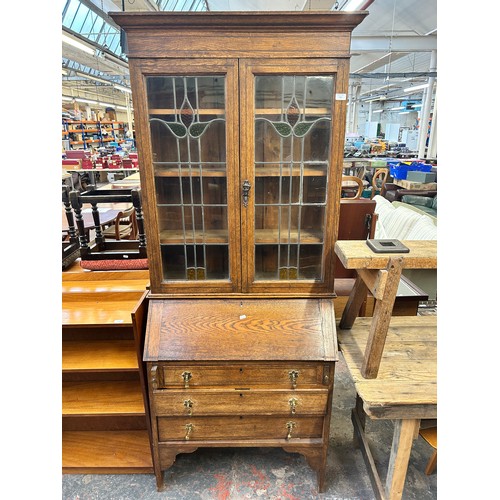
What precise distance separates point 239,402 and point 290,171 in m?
1.13

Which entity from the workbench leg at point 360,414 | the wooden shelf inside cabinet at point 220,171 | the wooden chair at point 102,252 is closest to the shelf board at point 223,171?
the wooden shelf inside cabinet at point 220,171

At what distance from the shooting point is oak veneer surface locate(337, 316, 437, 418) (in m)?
1.33

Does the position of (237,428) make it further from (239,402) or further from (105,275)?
(105,275)

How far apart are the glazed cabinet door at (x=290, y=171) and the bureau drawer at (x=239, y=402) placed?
492 mm

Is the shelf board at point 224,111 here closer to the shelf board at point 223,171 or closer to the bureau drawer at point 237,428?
the shelf board at point 223,171

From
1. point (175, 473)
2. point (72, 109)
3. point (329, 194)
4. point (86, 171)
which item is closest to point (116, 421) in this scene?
point (175, 473)

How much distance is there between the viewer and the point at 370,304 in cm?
266

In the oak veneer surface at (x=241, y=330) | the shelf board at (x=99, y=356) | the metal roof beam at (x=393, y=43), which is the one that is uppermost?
the metal roof beam at (x=393, y=43)

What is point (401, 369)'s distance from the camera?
4.81 ft

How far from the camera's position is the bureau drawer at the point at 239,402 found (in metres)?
1.58

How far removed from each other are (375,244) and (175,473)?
1613 mm

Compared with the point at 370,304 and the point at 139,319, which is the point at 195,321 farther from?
the point at 370,304

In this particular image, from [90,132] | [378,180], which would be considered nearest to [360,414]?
[378,180]

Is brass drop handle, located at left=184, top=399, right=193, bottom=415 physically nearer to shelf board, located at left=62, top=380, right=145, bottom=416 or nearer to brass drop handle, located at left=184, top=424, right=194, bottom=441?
brass drop handle, located at left=184, top=424, right=194, bottom=441
